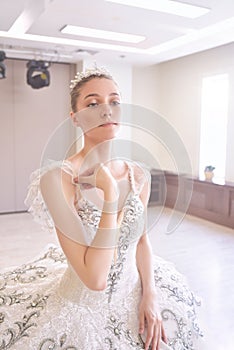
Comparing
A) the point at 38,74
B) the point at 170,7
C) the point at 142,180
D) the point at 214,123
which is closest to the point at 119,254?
the point at 142,180

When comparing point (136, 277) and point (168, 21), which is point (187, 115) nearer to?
point (168, 21)

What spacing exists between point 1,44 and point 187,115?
10.2 ft

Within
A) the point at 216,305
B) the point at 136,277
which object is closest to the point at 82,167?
the point at 136,277

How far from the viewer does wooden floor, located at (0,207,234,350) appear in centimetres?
232

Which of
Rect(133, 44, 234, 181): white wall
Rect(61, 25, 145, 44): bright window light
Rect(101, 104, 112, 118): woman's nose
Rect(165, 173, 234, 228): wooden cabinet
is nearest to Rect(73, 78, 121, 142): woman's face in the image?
Rect(101, 104, 112, 118): woman's nose

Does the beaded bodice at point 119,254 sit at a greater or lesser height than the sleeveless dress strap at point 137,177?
lesser

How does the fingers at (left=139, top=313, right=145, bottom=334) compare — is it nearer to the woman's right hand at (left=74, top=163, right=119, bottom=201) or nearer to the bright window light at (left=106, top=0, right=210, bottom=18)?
the woman's right hand at (left=74, top=163, right=119, bottom=201)

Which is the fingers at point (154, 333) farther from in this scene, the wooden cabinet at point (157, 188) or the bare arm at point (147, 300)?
the wooden cabinet at point (157, 188)

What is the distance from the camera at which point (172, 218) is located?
1431 mm

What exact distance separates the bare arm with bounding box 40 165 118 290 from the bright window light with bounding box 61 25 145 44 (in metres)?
3.49

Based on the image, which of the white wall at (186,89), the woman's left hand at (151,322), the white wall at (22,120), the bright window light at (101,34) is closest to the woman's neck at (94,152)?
the woman's left hand at (151,322)

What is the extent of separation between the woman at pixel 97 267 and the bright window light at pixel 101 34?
3.34 meters

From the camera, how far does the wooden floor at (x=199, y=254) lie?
2.32 meters

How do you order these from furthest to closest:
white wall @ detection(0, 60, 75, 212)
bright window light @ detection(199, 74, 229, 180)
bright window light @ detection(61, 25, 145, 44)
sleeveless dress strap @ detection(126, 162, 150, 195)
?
1. white wall @ detection(0, 60, 75, 212)
2. bright window light @ detection(199, 74, 229, 180)
3. bright window light @ detection(61, 25, 145, 44)
4. sleeveless dress strap @ detection(126, 162, 150, 195)
